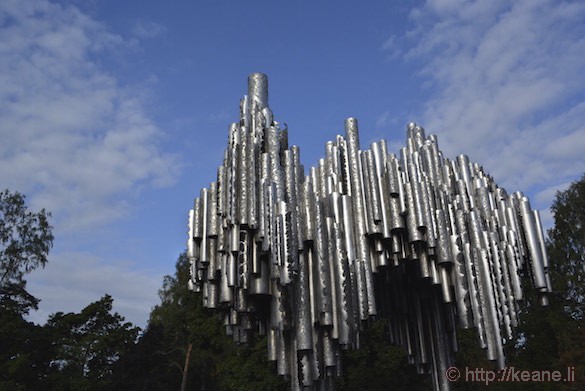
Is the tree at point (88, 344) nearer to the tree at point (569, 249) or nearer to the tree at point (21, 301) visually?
the tree at point (21, 301)

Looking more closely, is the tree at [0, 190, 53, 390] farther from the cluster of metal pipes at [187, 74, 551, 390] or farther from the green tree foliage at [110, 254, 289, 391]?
the cluster of metal pipes at [187, 74, 551, 390]

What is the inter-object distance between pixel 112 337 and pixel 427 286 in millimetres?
21696

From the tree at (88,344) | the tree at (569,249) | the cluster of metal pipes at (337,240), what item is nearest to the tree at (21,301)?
the tree at (88,344)

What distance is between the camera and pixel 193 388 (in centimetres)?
3753

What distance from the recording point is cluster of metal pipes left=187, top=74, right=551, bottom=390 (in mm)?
8172

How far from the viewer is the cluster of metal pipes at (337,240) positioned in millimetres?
8172

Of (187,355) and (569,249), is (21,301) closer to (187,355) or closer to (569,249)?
(187,355)

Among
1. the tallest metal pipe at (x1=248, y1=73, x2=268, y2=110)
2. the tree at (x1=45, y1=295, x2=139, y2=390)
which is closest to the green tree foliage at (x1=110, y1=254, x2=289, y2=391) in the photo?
the tree at (x1=45, y1=295, x2=139, y2=390)

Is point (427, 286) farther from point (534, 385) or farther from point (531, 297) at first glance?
point (531, 297)

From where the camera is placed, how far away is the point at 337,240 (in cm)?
846

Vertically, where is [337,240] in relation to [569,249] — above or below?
below

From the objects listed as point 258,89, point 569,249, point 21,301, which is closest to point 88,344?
point 21,301

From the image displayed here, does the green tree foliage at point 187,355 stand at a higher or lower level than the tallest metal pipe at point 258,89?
lower

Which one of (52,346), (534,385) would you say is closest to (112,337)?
(52,346)
